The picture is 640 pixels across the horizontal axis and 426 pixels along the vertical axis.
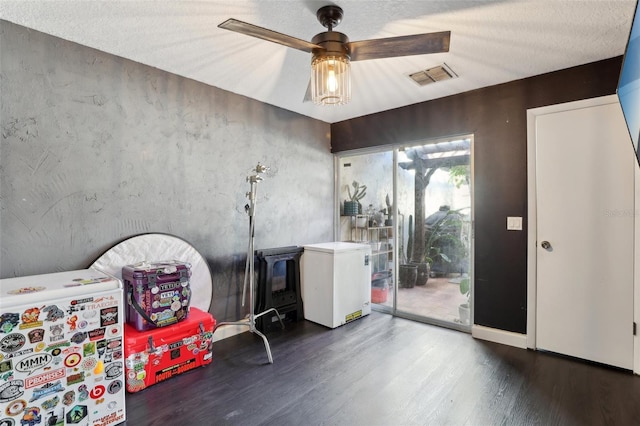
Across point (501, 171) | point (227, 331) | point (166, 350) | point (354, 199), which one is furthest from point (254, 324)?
point (501, 171)

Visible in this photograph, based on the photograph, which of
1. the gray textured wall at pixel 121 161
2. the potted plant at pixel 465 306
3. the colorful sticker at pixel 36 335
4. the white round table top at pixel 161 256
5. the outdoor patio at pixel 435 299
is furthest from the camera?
the outdoor patio at pixel 435 299

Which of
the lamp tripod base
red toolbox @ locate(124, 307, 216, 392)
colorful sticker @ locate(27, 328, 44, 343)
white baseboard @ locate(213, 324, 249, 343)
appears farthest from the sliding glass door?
colorful sticker @ locate(27, 328, 44, 343)

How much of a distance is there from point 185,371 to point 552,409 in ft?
8.20

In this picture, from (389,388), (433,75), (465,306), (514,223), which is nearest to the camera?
(389,388)

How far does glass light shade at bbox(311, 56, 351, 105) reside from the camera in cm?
176

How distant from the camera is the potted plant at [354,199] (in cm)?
424

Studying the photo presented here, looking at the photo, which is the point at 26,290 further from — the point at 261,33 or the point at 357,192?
the point at 357,192

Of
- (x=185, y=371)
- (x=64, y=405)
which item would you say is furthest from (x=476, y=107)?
(x=64, y=405)

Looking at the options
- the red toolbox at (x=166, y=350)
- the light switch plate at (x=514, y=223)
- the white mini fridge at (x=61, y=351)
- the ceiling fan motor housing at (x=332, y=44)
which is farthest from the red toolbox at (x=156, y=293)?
the light switch plate at (x=514, y=223)

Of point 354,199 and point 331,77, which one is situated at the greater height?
point 331,77

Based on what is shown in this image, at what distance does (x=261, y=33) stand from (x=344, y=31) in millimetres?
743

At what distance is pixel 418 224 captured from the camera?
12.0ft

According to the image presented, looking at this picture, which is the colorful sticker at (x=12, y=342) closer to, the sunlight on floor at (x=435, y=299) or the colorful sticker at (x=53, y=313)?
the colorful sticker at (x=53, y=313)

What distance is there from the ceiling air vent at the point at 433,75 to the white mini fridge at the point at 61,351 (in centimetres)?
279
